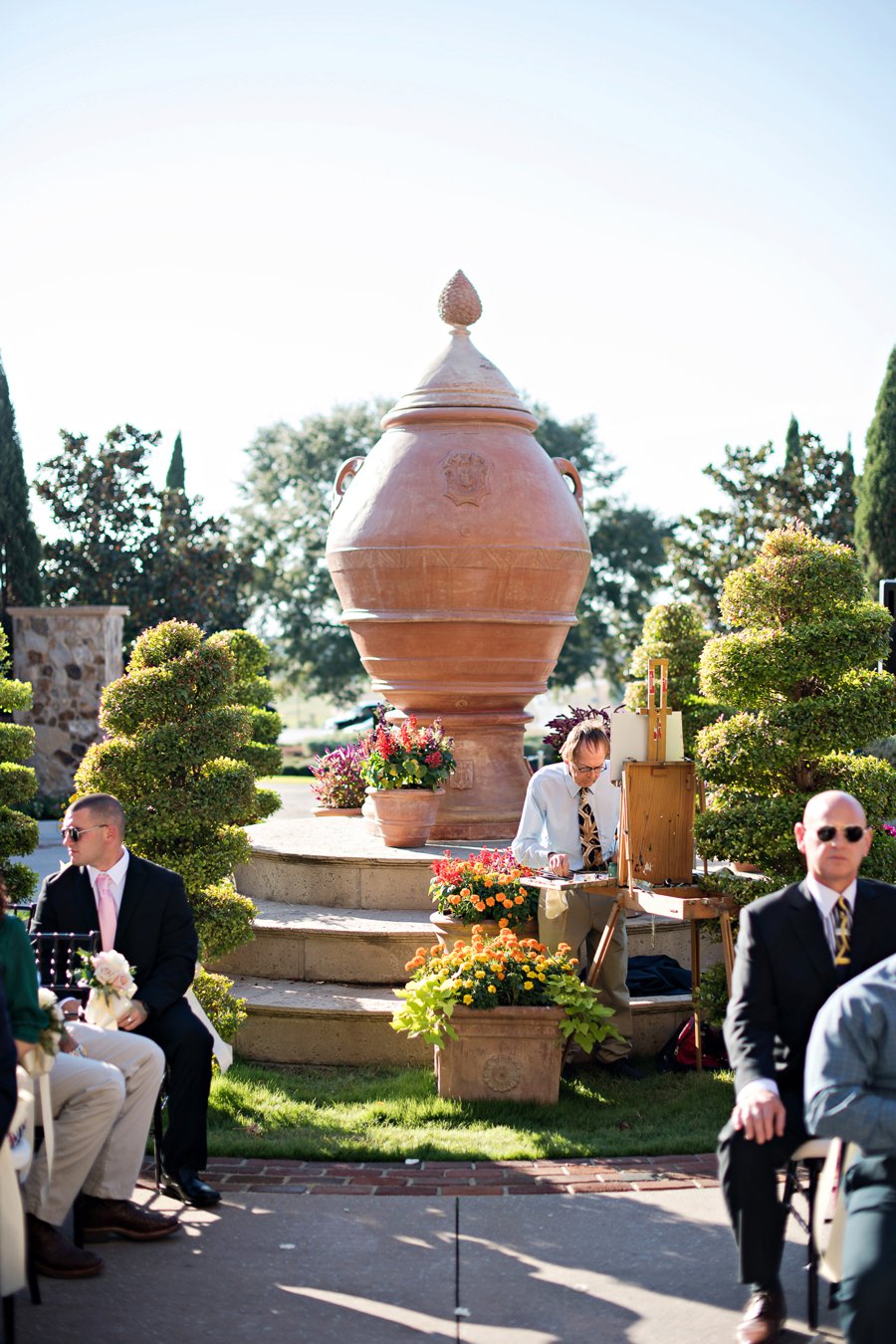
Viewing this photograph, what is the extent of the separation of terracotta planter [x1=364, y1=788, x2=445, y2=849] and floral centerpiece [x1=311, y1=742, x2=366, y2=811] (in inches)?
79.0

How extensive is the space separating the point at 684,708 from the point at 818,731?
202 inches

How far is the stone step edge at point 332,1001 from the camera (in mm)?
6551

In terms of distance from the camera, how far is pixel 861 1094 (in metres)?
3.38

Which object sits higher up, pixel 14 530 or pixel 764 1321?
pixel 14 530

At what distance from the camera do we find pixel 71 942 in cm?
478

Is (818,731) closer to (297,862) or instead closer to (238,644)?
(297,862)

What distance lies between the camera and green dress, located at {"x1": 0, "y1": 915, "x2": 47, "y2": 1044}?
3.82 metres

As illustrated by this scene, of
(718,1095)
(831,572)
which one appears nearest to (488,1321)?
(718,1095)

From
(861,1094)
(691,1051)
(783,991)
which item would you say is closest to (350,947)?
(691,1051)

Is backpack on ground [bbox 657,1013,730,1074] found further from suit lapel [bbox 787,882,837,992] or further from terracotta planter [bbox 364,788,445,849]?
terracotta planter [bbox 364,788,445,849]

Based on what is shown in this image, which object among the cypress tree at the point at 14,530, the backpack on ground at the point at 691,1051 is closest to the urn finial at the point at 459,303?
the backpack on ground at the point at 691,1051

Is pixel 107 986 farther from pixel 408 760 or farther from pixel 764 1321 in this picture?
pixel 408 760

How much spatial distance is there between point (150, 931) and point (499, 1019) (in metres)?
1.61

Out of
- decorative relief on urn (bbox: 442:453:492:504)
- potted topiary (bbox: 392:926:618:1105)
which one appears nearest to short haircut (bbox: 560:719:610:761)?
potted topiary (bbox: 392:926:618:1105)
